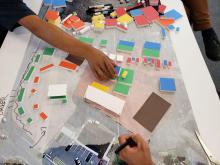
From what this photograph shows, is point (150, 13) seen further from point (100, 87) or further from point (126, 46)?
point (100, 87)

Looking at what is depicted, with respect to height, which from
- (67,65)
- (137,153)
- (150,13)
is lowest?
(137,153)

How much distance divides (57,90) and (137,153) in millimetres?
385

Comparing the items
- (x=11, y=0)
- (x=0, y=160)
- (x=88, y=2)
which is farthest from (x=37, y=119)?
(x=88, y=2)

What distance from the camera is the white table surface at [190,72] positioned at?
96 cm

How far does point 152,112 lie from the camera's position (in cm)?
Result: 100

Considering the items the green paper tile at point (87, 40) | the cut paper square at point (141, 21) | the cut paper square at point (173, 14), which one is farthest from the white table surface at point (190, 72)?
the green paper tile at point (87, 40)

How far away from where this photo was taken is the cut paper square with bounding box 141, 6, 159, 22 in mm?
1263

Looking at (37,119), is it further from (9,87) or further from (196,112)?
(196,112)

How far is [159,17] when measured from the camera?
127cm

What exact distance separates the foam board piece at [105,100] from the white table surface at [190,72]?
26 centimetres

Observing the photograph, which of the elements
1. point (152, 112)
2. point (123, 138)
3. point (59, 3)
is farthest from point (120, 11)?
point (123, 138)

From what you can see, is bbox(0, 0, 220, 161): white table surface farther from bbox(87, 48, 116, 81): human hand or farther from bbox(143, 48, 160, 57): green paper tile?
bbox(87, 48, 116, 81): human hand

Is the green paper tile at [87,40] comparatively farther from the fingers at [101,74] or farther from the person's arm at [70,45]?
the fingers at [101,74]

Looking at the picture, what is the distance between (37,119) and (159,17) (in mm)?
690
